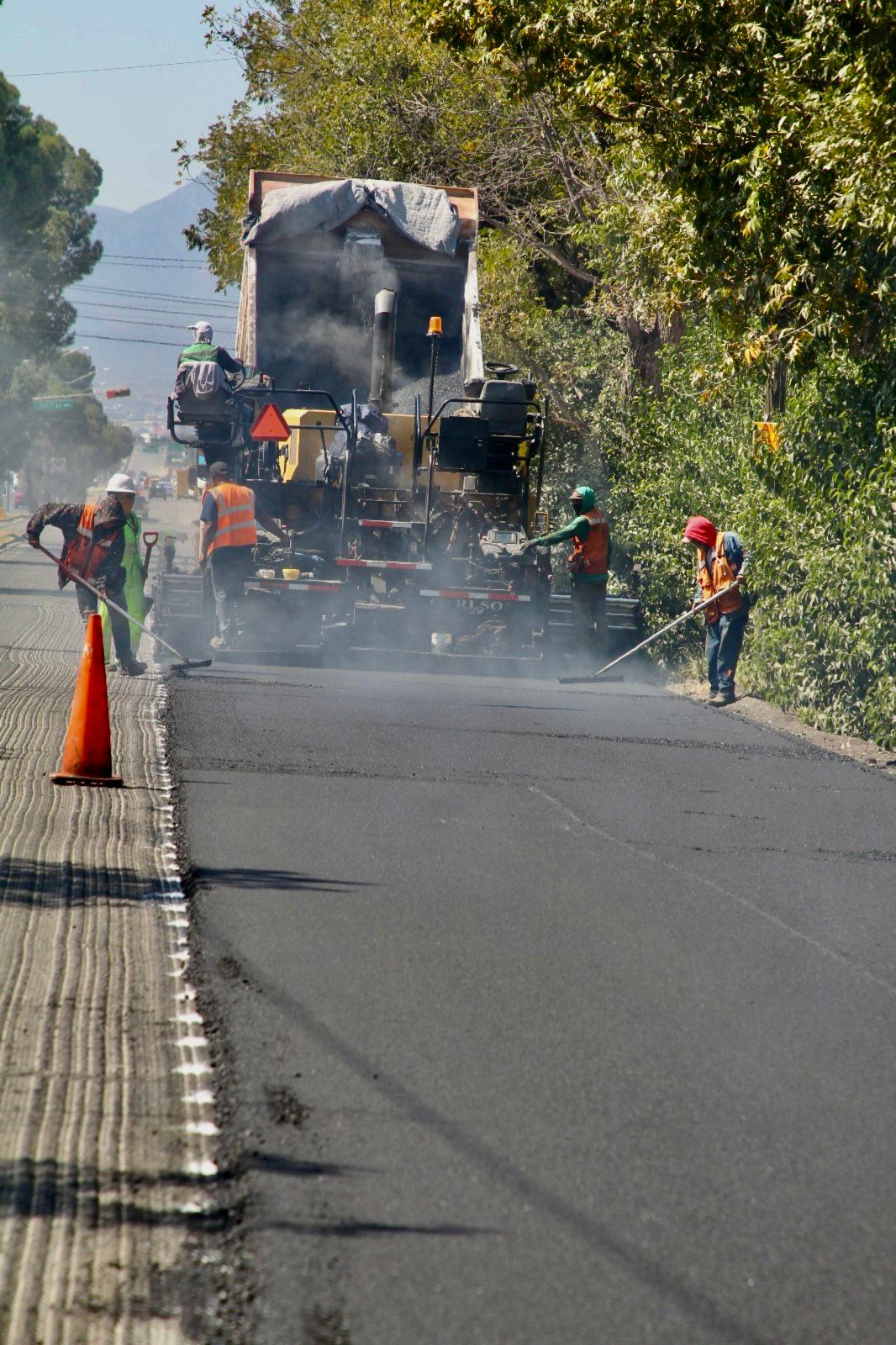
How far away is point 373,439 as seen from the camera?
45.4 feet

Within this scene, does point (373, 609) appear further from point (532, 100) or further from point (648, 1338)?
point (648, 1338)

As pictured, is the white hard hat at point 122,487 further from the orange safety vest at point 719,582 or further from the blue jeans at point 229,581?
the orange safety vest at point 719,582

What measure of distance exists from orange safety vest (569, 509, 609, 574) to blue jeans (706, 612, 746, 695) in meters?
1.70

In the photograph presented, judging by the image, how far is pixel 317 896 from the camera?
5879 mm

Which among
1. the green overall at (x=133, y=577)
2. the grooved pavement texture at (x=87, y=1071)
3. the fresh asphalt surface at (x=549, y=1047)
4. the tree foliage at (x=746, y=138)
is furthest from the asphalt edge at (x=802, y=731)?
the grooved pavement texture at (x=87, y=1071)

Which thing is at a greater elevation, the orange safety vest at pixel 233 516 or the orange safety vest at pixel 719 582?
the orange safety vest at pixel 233 516

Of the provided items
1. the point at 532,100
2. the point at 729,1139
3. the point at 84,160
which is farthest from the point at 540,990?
the point at 84,160

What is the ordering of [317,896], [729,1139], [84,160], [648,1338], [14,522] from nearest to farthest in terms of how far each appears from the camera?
[648,1338]
[729,1139]
[317,896]
[14,522]
[84,160]

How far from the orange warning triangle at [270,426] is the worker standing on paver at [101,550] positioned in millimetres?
1900

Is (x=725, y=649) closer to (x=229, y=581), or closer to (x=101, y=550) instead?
(x=229, y=581)

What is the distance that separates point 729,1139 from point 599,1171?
1.35 feet

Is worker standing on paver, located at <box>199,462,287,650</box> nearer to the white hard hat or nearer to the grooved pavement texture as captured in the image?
the white hard hat

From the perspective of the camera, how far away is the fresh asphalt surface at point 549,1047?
3117 mm

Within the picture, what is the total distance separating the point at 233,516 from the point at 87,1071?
939 centimetres
